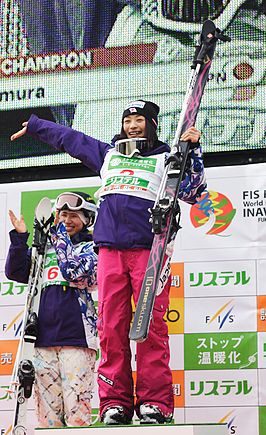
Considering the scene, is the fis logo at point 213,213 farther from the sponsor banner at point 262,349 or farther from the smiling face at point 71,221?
the smiling face at point 71,221

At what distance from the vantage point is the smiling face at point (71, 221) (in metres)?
5.07

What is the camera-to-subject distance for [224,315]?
543 centimetres

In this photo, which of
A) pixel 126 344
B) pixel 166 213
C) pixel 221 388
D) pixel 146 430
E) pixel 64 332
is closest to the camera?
pixel 146 430

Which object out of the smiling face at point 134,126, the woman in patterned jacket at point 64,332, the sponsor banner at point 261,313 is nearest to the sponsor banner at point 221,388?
the sponsor banner at point 261,313

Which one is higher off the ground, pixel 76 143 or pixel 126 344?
pixel 76 143

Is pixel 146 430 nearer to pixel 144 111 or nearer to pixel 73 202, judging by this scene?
pixel 144 111

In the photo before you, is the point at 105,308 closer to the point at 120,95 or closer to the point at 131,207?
the point at 131,207

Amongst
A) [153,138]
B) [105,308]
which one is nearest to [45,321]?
[105,308]

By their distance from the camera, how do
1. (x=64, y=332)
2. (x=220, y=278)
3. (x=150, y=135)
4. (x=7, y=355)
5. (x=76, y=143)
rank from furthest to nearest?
(x=7, y=355) → (x=220, y=278) → (x=64, y=332) → (x=76, y=143) → (x=150, y=135)

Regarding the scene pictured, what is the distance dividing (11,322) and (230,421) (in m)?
1.39

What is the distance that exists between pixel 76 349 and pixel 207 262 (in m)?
1.02

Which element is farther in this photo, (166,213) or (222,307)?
(222,307)

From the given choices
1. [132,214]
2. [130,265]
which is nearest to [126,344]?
[130,265]

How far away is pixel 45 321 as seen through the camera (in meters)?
4.86
